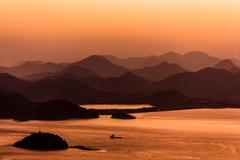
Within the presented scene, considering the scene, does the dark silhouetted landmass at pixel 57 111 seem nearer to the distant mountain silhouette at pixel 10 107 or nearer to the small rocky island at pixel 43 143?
the distant mountain silhouette at pixel 10 107

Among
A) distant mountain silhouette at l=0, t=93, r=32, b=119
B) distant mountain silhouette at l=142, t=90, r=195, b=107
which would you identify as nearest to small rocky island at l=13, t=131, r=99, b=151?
distant mountain silhouette at l=0, t=93, r=32, b=119

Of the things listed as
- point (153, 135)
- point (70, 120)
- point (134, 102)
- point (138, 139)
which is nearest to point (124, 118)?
point (70, 120)

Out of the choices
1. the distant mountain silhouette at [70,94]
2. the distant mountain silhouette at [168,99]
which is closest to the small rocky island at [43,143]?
the distant mountain silhouette at [168,99]

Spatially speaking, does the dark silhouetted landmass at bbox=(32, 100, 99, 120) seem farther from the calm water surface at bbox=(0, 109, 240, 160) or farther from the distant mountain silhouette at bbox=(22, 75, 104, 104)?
the distant mountain silhouette at bbox=(22, 75, 104, 104)

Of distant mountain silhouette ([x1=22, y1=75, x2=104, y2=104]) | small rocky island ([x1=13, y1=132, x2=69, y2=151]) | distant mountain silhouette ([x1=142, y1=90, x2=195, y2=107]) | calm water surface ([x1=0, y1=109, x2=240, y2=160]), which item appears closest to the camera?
calm water surface ([x1=0, y1=109, x2=240, y2=160])

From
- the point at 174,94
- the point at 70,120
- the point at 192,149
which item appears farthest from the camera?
the point at 174,94

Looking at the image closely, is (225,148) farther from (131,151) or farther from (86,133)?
(86,133)

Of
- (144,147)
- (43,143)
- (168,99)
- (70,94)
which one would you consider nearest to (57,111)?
(144,147)

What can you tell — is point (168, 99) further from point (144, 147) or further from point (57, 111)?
point (144, 147)
